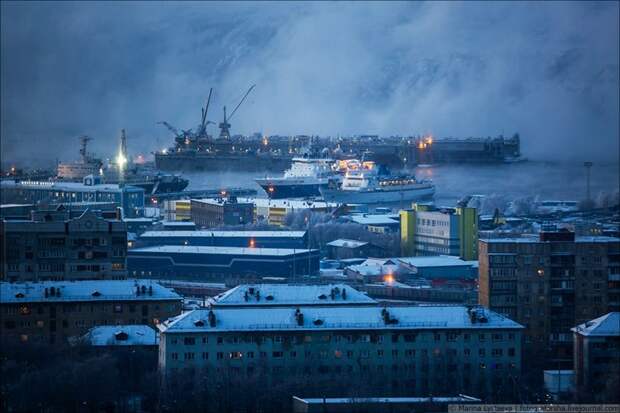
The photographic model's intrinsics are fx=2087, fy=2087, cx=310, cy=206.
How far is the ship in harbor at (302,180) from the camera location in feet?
97.3

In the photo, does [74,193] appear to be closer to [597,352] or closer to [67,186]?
[67,186]

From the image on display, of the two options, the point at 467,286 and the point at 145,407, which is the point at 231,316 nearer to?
the point at 145,407

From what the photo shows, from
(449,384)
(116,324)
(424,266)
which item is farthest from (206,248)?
(449,384)

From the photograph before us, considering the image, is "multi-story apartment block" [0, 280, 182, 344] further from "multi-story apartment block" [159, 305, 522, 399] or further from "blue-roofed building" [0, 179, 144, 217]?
"blue-roofed building" [0, 179, 144, 217]

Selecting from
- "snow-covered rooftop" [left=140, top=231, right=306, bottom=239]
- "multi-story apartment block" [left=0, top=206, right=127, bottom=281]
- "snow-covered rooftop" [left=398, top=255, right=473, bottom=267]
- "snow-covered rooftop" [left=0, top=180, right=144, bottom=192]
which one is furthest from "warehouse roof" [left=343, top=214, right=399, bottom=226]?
"multi-story apartment block" [left=0, top=206, right=127, bottom=281]

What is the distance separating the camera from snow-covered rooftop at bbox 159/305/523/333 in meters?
11.6

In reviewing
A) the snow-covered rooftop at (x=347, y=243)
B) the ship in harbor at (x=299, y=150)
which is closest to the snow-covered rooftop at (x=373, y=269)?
the snow-covered rooftop at (x=347, y=243)

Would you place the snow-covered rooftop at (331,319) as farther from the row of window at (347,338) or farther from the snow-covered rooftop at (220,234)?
the snow-covered rooftop at (220,234)

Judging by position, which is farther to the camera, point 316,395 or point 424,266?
point 424,266

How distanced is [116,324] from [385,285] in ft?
12.5

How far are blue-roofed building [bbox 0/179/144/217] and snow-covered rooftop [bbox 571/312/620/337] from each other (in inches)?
461

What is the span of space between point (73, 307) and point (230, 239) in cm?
668

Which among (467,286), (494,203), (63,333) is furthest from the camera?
(494,203)

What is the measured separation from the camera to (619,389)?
10.9 meters
